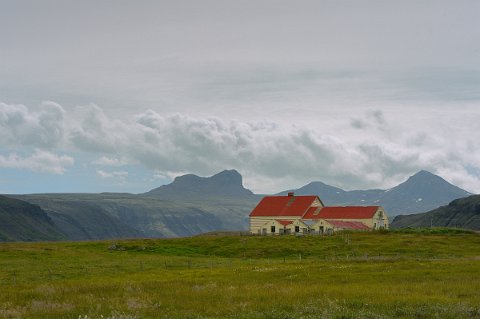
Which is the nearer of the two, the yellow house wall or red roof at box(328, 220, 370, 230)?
red roof at box(328, 220, 370, 230)

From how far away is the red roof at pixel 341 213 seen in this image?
126 meters

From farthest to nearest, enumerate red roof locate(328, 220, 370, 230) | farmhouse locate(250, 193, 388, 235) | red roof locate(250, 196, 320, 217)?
red roof locate(250, 196, 320, 217)
farmhouse locate(250, 193, 388, 235)
red roof locate(328, 220, 370, 230)

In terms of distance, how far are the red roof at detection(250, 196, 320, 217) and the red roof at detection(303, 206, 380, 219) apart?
182cm

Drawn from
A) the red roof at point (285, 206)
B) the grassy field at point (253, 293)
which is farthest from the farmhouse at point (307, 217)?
the grassy field at point (253, 293)

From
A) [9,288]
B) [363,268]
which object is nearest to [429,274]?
[363,268]

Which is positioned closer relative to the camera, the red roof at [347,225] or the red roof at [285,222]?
the red roof at [347,225]

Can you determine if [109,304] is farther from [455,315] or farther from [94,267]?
[94,267]

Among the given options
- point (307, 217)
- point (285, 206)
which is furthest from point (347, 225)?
point (285, 206)

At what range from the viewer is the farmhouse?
4766 inches

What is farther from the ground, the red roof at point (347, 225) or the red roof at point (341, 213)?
the red roof at point (341, 213)

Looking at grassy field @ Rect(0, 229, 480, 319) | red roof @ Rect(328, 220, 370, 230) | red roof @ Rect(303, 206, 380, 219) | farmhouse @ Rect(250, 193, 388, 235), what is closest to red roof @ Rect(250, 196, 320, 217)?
farmhouse @ Rect(250, 193, 388, 235)

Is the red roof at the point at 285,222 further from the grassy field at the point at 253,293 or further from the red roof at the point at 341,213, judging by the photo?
the grassy field at the point at 253,293

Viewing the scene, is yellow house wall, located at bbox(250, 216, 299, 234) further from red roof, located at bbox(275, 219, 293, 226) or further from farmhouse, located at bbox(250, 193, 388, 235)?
red roof, located at bbox(275, 219, 293, 226)

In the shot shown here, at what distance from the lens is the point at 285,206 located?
130m
